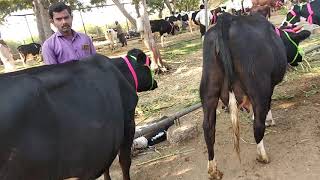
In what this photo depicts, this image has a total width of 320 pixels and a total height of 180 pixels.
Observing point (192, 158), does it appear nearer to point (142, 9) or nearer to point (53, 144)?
point (53, 144)

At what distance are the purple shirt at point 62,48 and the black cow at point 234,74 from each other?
5.09 feet

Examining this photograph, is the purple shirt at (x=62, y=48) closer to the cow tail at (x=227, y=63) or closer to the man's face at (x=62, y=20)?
the man's face at (x=62, y=20)

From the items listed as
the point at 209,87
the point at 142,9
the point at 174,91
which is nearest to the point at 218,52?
the point at 209,87

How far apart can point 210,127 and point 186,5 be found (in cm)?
3723

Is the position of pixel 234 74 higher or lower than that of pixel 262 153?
higher

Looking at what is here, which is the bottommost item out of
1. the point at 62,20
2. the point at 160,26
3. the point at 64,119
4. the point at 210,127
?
the point at 160,26

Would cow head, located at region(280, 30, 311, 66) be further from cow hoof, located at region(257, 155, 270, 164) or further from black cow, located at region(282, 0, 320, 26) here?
cow hoof, located at region(257, 155, 270, 164)

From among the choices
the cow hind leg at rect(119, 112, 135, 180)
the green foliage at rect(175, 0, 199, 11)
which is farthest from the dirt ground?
the green foliage at rect(175, 0, 199, 11)

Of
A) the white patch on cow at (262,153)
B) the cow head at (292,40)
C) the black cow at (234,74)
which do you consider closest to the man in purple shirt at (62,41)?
the black cow at (234,74)

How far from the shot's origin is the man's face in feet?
14.4

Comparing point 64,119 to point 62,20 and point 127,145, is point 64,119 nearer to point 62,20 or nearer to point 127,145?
point 127,145

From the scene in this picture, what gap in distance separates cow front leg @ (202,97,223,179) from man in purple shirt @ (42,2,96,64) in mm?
1611

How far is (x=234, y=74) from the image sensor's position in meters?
4.20

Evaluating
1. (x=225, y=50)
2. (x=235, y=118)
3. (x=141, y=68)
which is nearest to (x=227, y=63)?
(x=225, y=50)
